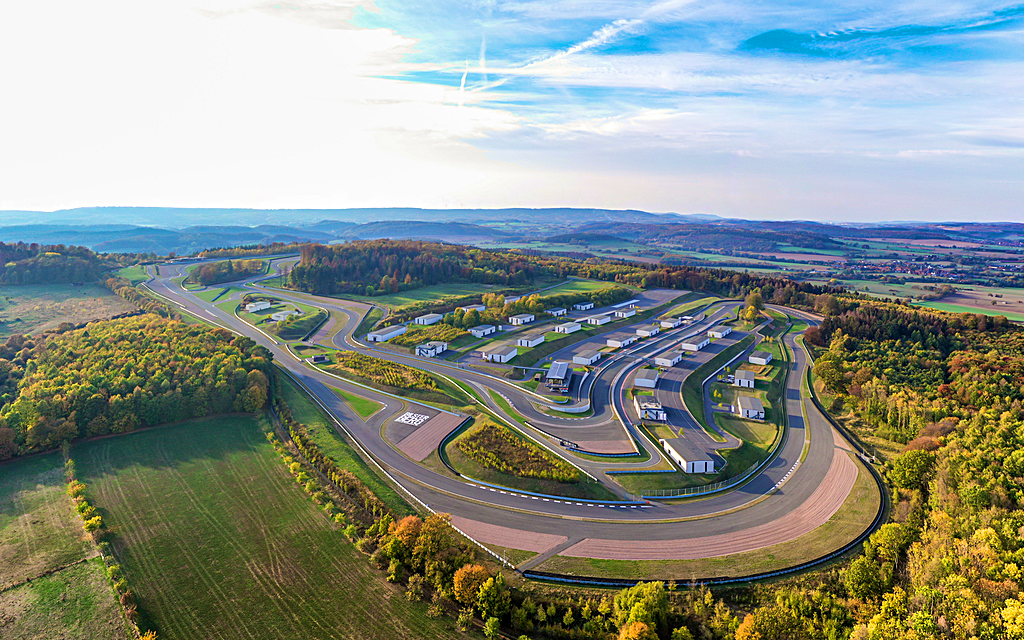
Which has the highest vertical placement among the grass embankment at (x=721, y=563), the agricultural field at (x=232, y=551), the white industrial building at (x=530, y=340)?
the white industrial building at (x=530, y=340)

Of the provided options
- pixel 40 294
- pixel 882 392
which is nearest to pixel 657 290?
pixel 882 392

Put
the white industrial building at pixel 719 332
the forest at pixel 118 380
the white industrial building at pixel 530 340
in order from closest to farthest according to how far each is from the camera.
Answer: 1. the forest at pixel 118 380
2. the white industrial building at pixel 530 340
3. the white industrial building at pixel 719 332

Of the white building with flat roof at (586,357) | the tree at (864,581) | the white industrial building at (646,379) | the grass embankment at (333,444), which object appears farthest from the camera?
the white building with flat roof at (586,357)

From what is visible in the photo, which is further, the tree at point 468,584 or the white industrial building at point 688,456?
the white industrial building at point 688,456

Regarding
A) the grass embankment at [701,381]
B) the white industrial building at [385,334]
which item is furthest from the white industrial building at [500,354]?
the grass embankment at [701,381]

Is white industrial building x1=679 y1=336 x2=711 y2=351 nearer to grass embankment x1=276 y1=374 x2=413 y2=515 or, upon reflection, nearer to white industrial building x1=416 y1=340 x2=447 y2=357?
white industrial building x1=416 y1=340 x2=447 y2=357

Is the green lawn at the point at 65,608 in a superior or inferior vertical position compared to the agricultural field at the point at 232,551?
inferior

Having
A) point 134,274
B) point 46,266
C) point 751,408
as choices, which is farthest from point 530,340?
point 46,266

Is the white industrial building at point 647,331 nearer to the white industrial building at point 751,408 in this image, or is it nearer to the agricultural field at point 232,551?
the white industrial building at point 751,408
